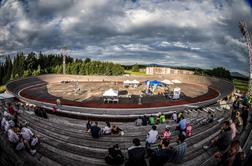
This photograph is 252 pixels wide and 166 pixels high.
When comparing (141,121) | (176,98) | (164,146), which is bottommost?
(176,98)

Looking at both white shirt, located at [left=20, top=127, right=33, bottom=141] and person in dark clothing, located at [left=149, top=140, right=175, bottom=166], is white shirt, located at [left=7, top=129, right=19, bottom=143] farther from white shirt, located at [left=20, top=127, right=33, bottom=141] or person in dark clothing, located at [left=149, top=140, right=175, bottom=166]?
person in dark clothing, located at [left=149, top=140, right=175, bottom=166]

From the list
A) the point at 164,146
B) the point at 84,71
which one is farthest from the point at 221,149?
the point at 84,71

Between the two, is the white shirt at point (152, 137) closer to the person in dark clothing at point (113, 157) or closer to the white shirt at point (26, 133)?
the person in dark clothing at point (113, 157)

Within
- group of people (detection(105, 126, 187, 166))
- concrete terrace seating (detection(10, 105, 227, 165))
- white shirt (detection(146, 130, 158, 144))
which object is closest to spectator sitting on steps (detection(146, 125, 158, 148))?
white shirt (detection(146, 130, 158, 144))

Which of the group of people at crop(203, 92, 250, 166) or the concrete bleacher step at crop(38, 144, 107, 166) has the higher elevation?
the group of people at crop(203, 92, 250, 166)

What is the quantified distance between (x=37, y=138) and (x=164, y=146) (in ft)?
9.44

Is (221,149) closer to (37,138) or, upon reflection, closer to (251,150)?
(251,150)

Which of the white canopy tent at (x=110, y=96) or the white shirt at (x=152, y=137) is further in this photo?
the white canopy tent at (x=110, y=96)

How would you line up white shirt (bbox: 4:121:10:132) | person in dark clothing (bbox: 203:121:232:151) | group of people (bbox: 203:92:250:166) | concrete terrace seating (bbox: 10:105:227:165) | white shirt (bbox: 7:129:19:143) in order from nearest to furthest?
group of people (bbox: 203:92:250:166) → concrete terrace seating (bbox: 10:105:227:165) → person in dark clothing (bbox: 203:121:232:151) → white shirt (bbox: 7:129:19:143) → white shirt (bbox: 4:121:10:132)

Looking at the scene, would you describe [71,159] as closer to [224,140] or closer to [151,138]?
[151,138]

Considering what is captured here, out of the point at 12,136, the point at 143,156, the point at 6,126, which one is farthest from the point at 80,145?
the point at 6,126

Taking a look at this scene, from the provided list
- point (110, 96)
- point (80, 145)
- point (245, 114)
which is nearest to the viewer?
point (80, 145)

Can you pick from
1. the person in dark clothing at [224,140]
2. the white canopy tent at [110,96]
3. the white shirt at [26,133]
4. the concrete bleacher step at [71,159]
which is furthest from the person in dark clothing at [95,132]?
the white canopy tent at [110,96]

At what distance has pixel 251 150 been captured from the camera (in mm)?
2434
